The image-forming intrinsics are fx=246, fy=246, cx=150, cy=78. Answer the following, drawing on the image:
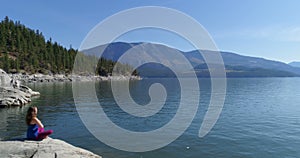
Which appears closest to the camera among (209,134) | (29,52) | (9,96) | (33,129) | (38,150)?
(38,150)

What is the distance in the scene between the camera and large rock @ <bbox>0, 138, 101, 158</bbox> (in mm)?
12500

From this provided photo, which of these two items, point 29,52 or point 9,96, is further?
point 29,52

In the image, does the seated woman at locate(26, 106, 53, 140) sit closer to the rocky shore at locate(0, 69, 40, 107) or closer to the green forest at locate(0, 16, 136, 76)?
the rocky shore at locate(0, 69, 40, 107)

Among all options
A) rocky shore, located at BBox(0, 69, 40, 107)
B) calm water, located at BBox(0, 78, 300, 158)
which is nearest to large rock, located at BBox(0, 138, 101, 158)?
calm water, located at BBox(0, 78, 300, 158)

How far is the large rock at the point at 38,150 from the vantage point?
12500 mm

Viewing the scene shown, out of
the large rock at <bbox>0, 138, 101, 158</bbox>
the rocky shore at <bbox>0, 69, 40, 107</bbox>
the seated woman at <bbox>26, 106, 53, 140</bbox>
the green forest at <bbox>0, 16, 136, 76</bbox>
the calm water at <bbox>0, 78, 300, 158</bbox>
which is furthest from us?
the green forest at <bbox>0, 16, 136, 76</bbox>

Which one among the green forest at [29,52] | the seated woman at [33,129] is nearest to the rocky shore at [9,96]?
the seated woman at [33,129]

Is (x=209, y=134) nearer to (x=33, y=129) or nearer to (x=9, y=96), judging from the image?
(x=33, y=129)

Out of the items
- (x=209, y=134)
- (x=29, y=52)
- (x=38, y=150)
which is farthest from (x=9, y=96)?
(x=29, y=52)

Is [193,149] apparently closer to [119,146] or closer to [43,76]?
[119,146]

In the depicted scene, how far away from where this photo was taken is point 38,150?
42.1 feet

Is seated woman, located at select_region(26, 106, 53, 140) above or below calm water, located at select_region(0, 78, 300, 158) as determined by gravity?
above

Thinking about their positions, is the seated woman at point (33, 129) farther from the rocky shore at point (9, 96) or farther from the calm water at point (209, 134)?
the rocky shore at point (9, 96)

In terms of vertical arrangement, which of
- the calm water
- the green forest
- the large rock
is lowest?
the calm water
